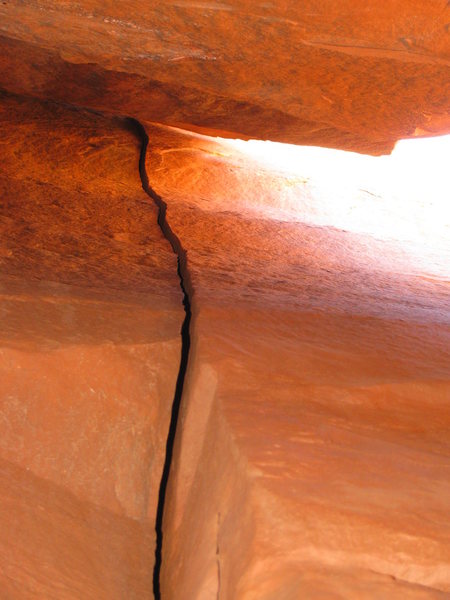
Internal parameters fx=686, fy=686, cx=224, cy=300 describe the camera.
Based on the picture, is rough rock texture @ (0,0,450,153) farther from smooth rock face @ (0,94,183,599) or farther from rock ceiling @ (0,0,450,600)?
smooth rock face @ (0,94,183,599)

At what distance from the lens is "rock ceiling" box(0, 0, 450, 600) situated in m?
1.35

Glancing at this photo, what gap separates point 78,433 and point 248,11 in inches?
49.4

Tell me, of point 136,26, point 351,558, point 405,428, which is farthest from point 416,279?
point 351,558

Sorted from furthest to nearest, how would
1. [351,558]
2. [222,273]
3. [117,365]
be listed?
[222,273] < [117,365] < [351,558]

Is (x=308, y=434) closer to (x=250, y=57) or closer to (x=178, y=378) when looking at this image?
(x=178, y=378)

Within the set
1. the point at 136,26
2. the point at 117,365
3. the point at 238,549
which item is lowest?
the point at 238,549

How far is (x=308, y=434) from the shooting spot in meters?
1.59

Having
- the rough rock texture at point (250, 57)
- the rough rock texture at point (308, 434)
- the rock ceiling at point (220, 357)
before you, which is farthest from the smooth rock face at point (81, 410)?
the rough rock texture at point (250, 57)

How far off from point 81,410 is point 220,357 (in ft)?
1.40

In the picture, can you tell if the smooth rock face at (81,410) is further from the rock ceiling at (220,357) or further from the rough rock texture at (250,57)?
the rough rock texture at (250,57)

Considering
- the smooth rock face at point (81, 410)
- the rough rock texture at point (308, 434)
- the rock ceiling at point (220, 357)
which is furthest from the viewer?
the smooth rock face at point (81, 410)

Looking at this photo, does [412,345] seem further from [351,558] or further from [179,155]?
[179,155]

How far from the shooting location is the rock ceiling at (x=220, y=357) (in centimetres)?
135

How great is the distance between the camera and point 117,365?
2.02 m
